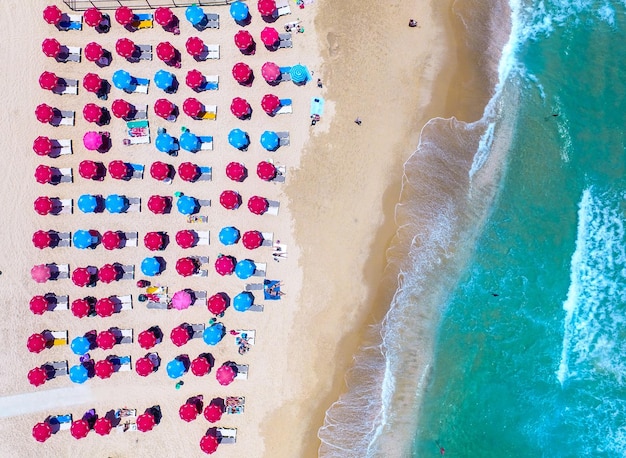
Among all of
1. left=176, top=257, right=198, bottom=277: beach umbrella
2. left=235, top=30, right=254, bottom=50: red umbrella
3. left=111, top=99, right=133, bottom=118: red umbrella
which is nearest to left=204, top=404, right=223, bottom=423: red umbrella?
left=176, top=257, right=198, bottom=277: beach umbrella

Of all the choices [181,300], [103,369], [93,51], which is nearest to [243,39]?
[93,51]

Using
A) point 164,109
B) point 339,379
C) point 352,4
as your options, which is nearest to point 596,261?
point 339,379

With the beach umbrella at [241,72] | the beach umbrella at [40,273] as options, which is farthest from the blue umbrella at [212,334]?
the beach umbrella at [241,72]

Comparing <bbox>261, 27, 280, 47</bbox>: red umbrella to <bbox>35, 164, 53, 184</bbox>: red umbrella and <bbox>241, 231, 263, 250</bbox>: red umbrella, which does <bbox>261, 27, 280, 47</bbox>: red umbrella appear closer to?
<bbox>241, 231, 263, 250</bbox>: red umbrella

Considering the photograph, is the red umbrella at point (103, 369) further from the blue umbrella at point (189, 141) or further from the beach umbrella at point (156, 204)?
the blue umbrella at point (189, 141)

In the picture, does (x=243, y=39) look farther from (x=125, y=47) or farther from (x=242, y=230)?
(x=242, y=230)

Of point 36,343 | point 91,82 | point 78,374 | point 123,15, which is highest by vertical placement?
point 123,15
